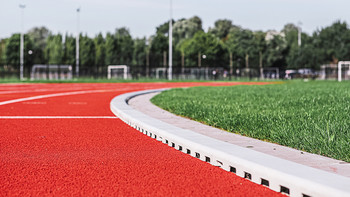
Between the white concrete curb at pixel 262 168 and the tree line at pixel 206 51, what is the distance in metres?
82.8

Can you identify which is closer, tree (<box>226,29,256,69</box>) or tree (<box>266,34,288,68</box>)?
tree (<box>226,29,256,69</box>)

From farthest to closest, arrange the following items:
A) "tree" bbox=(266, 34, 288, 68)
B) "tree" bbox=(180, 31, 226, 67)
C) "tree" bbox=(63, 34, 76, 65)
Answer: "tree" bbox=(266, 34, 288, 68), "tree" bbox=(63, 34, 76, 65), "tree" bbox=(180, 31, 226, 67)

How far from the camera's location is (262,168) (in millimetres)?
4645

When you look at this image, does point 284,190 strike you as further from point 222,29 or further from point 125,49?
point 222,29

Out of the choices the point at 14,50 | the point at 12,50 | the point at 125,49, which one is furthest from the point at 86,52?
the point at 12,50

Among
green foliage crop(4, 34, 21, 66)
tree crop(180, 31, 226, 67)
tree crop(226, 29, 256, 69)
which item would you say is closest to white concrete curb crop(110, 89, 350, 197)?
tree crop(180, 31, 226, 67)

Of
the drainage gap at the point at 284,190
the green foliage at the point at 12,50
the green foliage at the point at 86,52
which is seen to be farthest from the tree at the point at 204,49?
the drainage gap at the point at 284,190

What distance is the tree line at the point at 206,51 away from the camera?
90625mm

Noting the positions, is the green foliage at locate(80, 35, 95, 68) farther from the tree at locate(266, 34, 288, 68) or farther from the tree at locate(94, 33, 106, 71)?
the tree at locate(266, 34, 288, 68)

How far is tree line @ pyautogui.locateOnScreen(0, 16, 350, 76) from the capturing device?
297 ft

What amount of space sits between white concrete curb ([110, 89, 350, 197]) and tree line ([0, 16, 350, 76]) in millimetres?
82766

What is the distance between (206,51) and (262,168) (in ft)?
281

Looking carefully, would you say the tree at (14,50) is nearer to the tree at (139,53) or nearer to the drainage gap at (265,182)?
the tree at (139,53)

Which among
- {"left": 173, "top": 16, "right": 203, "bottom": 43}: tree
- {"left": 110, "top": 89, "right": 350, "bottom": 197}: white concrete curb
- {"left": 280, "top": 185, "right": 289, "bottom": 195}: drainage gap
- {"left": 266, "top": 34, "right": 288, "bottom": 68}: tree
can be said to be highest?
{"left": 173, "top": 16, "right": 203, "bottom": 43}: tree
